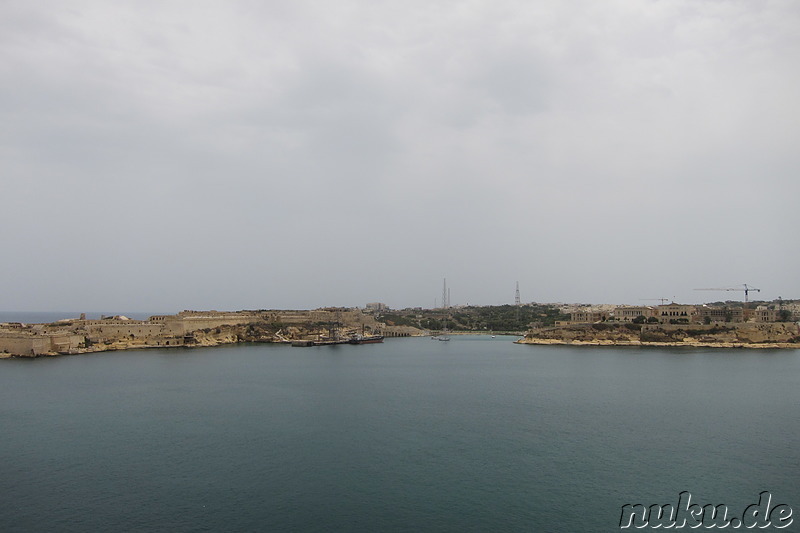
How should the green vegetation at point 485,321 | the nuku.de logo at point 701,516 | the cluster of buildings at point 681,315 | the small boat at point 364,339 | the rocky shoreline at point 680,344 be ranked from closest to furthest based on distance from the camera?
the nuku.de logo at point 701,516 → the rocky shoreline at point 680,344 → the cluster of buildings at point 681,315 → the small boat at point 364,339 → the green vegetation at point 485,321

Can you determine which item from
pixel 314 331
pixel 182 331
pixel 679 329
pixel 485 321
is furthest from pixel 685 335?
pixel 182 331

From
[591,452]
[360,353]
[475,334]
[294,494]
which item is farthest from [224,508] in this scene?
[475,334]

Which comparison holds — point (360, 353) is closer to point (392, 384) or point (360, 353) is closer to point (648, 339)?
point (392, 384)

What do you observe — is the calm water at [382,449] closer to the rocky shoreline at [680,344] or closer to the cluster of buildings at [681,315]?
the rocky shoreline at [680,344]

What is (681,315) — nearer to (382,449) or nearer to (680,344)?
(680,344)

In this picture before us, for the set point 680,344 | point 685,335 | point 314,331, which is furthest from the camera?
point 314,331

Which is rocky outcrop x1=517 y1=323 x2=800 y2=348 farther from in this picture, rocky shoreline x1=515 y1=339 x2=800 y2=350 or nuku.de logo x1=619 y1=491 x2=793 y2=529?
nuku.de logo x1=619 y1=491 x2=793 y2=529

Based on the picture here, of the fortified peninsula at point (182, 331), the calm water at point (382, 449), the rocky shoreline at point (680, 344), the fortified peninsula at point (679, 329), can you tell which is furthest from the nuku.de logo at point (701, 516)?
the fortified peninsula at point (679, 329)
